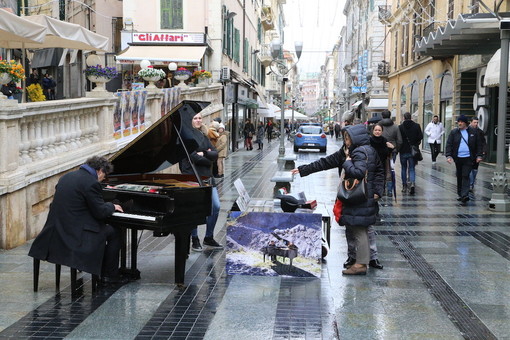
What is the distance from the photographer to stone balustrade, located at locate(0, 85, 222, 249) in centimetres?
833

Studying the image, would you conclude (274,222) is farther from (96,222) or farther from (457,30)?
(457,30)

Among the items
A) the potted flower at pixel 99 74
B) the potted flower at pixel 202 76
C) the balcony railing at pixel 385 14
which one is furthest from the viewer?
the balcony railing at pixel 385 14

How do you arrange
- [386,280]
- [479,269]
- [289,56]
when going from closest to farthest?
[386,280] → [479,269] → [289,56]

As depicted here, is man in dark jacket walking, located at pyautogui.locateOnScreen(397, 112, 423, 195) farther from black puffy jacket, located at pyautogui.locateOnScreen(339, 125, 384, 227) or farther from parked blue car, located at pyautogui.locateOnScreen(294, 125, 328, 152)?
parked blue car, located at pyautogui.locateOnScreen(294, 125, 328, 152)

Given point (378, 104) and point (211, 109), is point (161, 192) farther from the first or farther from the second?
point (378, 104)

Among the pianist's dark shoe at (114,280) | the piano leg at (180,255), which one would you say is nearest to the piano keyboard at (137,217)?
the piano leg at (180,255)

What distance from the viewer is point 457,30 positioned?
19812 millimetres

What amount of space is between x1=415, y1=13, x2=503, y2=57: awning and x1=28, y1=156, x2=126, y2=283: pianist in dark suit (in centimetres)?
1290

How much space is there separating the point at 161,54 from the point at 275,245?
2130 centimetres

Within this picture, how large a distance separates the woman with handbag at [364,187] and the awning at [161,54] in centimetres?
1998

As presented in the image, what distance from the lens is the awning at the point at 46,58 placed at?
23.2m

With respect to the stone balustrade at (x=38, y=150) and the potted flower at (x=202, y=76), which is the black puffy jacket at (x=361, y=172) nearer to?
the stone balustrade at (x=38, y=150)

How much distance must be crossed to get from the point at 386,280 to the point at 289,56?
144m

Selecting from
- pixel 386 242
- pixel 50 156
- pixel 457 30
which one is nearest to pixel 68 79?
pixel 457 30
